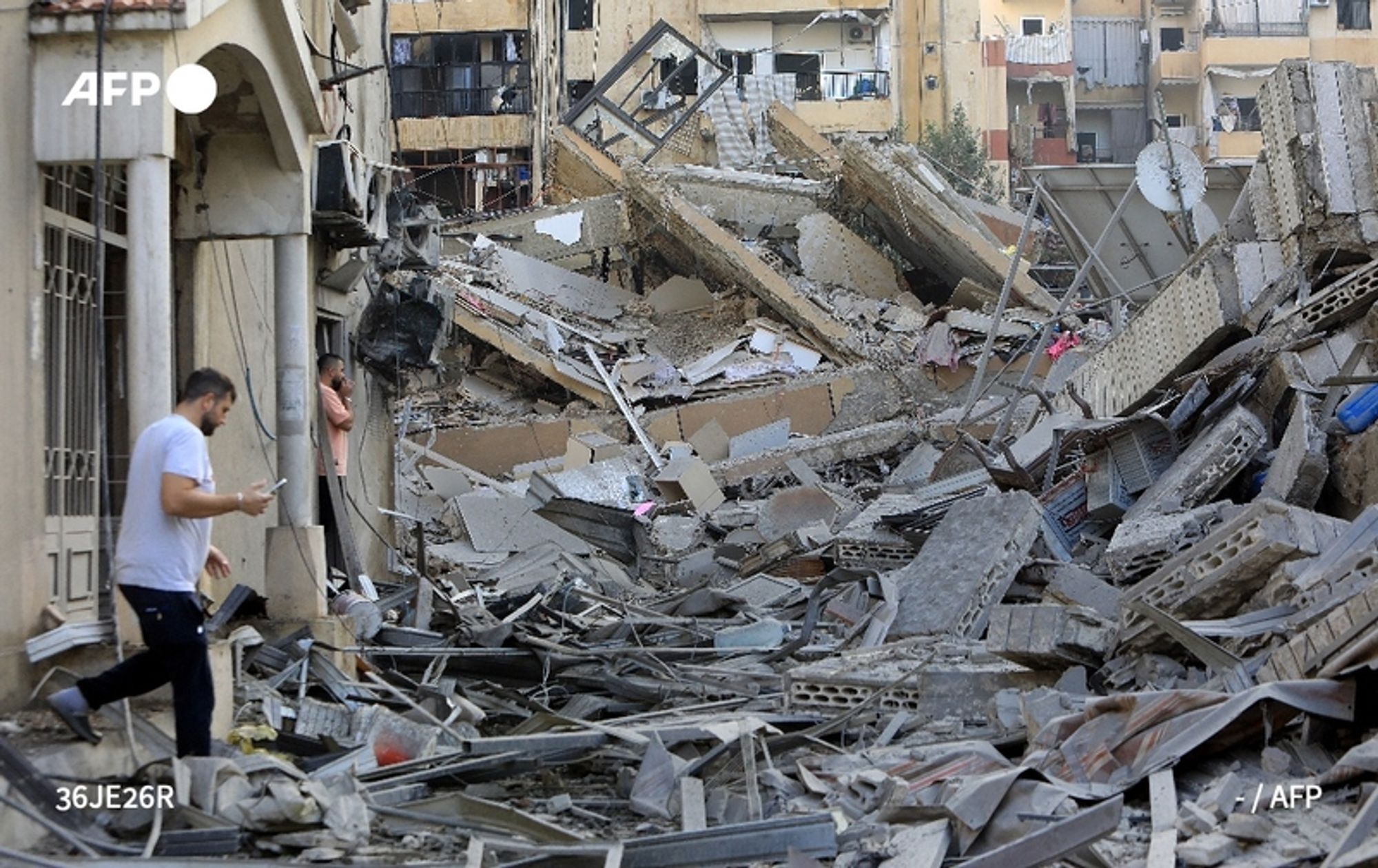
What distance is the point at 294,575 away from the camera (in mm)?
9438

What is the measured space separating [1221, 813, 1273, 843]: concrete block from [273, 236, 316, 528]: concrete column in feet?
20.0

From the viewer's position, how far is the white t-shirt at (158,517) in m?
6.12

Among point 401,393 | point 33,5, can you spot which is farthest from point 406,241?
point 33,5

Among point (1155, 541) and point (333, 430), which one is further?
point (333, 430)

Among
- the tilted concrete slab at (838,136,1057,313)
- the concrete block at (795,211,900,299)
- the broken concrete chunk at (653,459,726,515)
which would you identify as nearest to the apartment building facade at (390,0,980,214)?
the concrete block at (795,211,900,299)

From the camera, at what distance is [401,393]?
1590cm

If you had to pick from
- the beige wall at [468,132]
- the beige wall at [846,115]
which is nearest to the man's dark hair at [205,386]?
the beige wall at [468,132]

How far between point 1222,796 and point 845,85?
127 ft

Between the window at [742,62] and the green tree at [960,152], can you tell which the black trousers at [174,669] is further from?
the window at [742,62]

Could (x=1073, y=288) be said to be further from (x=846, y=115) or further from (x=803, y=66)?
(x=803, y=66)

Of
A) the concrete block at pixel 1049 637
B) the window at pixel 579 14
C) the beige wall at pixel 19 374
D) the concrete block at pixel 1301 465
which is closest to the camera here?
the beige wall at pixel 19 374

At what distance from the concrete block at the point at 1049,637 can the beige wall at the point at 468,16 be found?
3085 cm

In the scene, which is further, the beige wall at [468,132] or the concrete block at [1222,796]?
the beige wall at [468,132]

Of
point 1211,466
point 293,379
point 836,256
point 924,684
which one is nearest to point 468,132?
point 836,256
